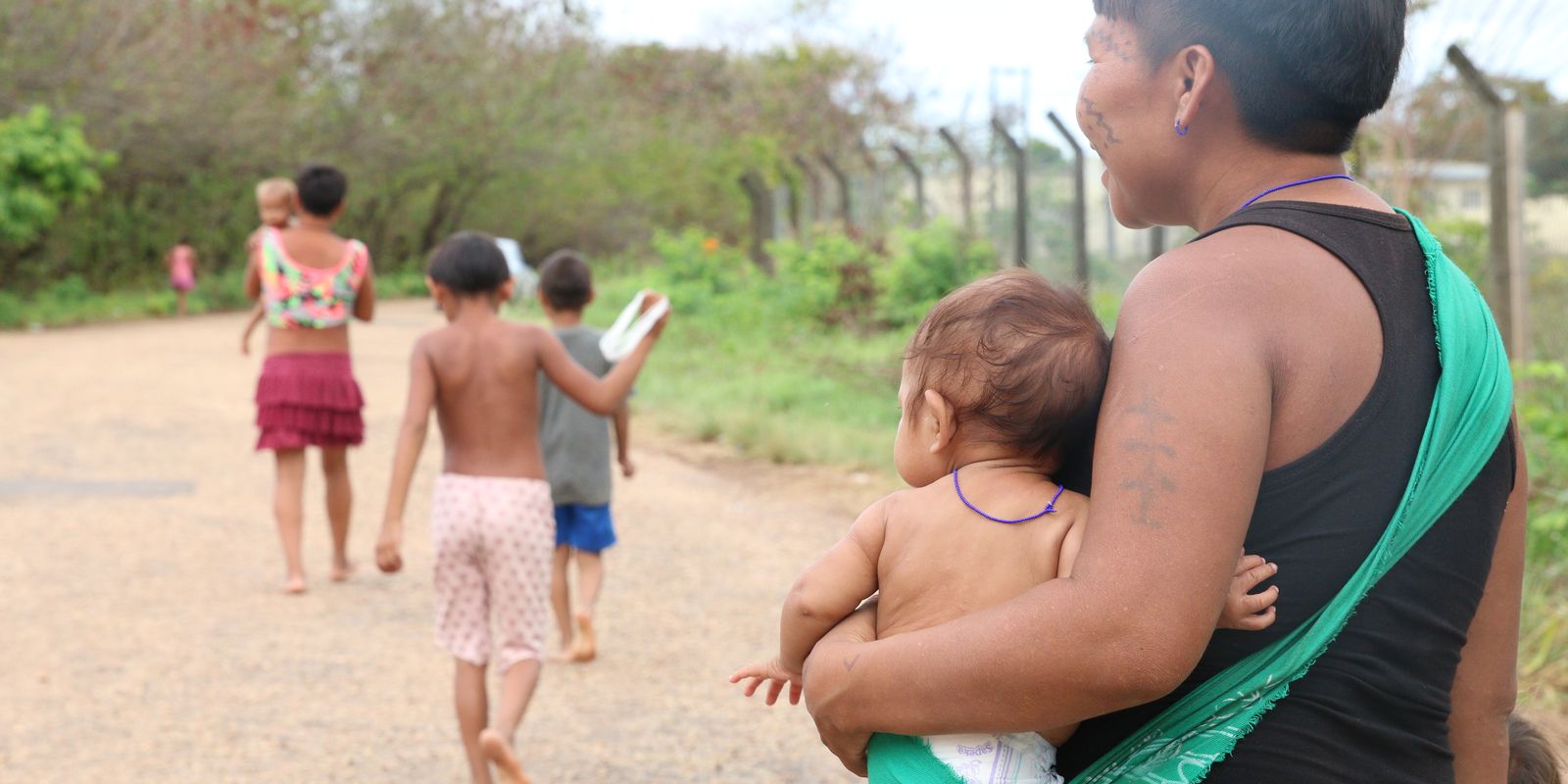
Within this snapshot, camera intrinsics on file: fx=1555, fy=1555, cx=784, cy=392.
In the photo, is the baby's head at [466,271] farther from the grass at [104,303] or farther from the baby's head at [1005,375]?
the grass at [104,303]

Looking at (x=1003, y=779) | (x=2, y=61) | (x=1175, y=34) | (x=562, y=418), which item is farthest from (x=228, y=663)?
(x=2, y=61)

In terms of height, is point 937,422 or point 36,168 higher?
point 937,422

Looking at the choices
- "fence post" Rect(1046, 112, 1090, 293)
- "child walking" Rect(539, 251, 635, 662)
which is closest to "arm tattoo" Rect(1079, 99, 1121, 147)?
"child walking" Rect(539, 251, 635, 662)

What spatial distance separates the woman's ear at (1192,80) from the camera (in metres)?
1.52

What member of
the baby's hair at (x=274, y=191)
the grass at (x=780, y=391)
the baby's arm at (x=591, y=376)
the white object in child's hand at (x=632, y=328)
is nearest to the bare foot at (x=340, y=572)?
the baby's hair at (x=274, y=191)

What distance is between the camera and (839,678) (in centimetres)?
164

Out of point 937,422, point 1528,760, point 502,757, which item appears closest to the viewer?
point 937,422

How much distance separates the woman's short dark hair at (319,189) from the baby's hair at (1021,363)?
5611 millimetres

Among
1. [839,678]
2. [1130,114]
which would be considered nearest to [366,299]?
[839,678]

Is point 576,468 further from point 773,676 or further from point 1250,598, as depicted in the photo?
point 1250,598

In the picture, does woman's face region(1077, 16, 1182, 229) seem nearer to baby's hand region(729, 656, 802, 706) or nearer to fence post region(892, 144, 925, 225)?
baby's hand region(729, 656, 802, 706)

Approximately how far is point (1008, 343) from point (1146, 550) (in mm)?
354

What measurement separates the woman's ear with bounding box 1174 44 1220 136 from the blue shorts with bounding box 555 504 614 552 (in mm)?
4595

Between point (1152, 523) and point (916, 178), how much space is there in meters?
→ 14.5
